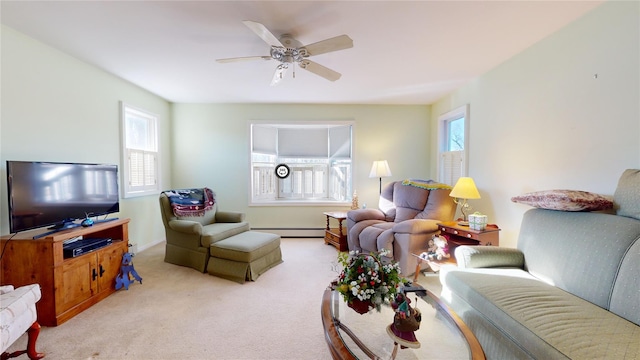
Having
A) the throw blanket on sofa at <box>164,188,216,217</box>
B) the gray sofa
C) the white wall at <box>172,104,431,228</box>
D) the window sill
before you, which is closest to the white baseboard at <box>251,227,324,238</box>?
the white wall at <box>172,104,431,228</box>

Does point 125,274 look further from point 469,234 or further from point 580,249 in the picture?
point 580,249

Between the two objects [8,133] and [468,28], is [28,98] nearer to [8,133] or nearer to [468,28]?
[8,133]

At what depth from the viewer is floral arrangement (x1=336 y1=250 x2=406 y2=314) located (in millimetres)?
1332

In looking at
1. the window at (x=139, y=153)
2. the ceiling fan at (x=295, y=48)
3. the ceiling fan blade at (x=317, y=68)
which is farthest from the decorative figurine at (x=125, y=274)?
the ceiling fan blade at (x=317, y=68)

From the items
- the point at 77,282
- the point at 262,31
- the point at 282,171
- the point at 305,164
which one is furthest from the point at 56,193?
the point at 305,164

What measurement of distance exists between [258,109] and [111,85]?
6.66ft

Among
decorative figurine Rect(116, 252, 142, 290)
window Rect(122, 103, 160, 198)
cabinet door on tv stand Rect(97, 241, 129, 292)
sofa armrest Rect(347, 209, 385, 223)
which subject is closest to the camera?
cabinet door on tv stand Rect(97, 241, 129, 292)

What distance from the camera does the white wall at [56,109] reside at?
6.87ft

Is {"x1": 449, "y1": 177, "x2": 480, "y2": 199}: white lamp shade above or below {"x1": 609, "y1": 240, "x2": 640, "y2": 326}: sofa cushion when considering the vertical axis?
above

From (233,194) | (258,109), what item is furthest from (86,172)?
(258,109)

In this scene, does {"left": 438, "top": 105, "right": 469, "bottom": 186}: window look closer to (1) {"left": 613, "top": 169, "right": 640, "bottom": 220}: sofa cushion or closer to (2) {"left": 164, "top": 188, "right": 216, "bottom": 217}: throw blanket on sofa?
(1) {"left": 613, "top": 169, "right": 640, "bottom": 220}: sofa cushion

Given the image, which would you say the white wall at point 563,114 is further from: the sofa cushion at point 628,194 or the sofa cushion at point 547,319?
the sofa cushion at point 547,319

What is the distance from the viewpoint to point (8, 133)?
209cm

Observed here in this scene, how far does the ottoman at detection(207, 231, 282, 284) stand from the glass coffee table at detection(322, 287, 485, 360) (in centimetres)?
134
